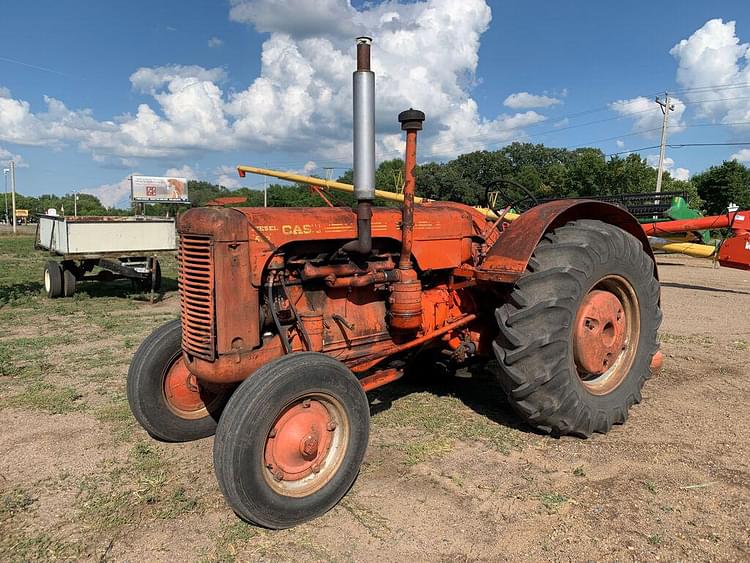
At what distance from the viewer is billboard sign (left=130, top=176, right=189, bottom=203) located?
1728cm

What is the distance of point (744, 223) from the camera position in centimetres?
992

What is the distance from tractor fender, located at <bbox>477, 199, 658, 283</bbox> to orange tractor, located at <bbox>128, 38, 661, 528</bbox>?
0.04ft

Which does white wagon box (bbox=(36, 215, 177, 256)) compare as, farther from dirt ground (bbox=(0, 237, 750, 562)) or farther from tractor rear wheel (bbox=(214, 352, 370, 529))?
tractor rear wheel (bbox=(214, 352, 370, 529))

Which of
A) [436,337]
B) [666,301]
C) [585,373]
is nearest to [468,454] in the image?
[436,337]

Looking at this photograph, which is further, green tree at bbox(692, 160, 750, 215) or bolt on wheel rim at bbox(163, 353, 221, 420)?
green tree at bbox(692, 160, 750, 215)

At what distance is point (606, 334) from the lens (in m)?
4.08

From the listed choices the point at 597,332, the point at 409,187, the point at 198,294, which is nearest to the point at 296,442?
the point at 198,294

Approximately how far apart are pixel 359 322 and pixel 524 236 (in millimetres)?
1282

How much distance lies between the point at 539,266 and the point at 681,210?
1322 cm

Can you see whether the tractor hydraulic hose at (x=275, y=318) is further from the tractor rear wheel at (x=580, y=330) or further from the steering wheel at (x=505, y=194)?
the steering wheel at (x=505, y=194)

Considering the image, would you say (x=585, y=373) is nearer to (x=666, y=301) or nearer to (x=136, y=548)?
(x=136, y=548)

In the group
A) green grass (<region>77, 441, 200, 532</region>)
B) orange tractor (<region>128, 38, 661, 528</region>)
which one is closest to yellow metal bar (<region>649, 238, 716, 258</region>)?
orange tractor (<region>128, 38, 661, 528</region>)

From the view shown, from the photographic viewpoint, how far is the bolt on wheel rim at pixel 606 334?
12.9ft

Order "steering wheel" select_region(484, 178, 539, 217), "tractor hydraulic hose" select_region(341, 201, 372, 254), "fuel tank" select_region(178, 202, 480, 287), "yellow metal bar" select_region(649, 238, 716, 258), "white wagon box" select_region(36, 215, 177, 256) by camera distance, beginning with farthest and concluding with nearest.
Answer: "yellow metal bar" select_region(649, 238, 716, 258), "white wagon box" select_region(36, 215, 177, 256), "steering wheel" select_region(484, 178, 539, 217), "tractor hydraulic hose" select_region(341, 201, 372, 254), "fuel tank" select_region(178, 202, 480, 287)
